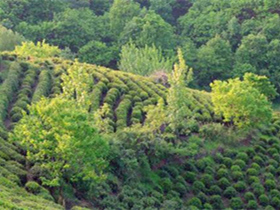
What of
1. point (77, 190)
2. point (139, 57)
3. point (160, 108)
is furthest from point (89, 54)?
point (77, 190)

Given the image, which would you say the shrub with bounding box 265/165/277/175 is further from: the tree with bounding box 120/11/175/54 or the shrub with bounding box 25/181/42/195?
the tree with bounding box 120/11/175/54

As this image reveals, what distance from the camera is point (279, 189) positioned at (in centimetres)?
3619

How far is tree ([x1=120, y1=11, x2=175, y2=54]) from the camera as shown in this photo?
68500 millimetres

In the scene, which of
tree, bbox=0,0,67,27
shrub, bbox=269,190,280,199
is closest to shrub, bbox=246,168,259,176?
shrub, bbox=269,190,280,199

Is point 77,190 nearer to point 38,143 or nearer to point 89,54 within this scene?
point 38,143

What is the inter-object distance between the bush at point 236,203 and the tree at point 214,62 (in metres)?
34.1

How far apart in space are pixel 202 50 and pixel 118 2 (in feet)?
51.6

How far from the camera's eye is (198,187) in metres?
34.1

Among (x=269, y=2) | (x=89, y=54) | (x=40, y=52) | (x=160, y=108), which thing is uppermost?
(x=269, y=2)

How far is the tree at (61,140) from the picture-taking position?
2464cm

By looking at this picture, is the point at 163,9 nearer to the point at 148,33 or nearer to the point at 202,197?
the point at 148,33

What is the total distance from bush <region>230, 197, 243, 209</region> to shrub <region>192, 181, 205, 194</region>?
6.58 feet

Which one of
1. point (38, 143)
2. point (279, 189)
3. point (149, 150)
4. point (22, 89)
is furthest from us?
point (22, 89)

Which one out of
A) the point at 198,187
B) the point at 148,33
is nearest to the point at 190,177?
the point at 198,187
